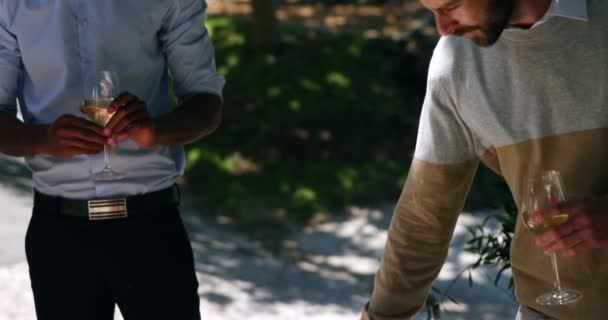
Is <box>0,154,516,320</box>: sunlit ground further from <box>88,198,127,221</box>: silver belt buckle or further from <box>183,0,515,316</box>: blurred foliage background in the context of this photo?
<box>88,198,127,221</box>: silver belt buckle

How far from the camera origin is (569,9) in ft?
9.12

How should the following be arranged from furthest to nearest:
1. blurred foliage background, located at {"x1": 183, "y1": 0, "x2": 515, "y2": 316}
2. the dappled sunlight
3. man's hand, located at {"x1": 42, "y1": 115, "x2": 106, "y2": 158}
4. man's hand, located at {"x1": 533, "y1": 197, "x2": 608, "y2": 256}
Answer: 1. the dappled sunlight
2. blurred foliage background, located at {"x1": 183, "y1": 0, "x2": 515, "y2": 316}
3. man's hand, located at {"x1": 42, "y1": 115, "x2": 106, "y2": 158}
4. man's hand, located at {"x1": 533, "y1": 197, "x2": 608, "y2": 256}

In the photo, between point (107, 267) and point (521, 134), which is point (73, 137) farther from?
point (521, 134)

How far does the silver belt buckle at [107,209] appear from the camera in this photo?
3617 millimetres

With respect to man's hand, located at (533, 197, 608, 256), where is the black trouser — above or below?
below

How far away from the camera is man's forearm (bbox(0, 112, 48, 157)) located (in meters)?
3.55

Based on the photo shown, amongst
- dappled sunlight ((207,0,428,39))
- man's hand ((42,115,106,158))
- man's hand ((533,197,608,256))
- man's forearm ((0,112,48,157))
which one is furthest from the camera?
dappled sunlight ((207,0,428,39))

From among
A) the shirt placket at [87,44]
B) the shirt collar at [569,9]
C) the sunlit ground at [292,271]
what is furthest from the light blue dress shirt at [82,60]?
the sunlit ground at [292,271]

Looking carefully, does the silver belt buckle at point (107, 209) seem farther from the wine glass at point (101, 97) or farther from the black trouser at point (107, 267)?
the wine glass at point (101, 97)

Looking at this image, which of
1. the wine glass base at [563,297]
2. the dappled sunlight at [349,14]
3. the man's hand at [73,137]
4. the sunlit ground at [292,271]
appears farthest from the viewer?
the dappled sunlight at [349,14]

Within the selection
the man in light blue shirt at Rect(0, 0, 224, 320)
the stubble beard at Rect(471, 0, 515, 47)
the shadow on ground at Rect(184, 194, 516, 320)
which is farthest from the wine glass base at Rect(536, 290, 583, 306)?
the shadow on ground at Rect(184, 194, 516, 320)

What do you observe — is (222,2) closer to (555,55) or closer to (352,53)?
(352,53)

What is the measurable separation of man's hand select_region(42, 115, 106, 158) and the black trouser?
0.26 meters

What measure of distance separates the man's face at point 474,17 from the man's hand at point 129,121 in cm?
114
